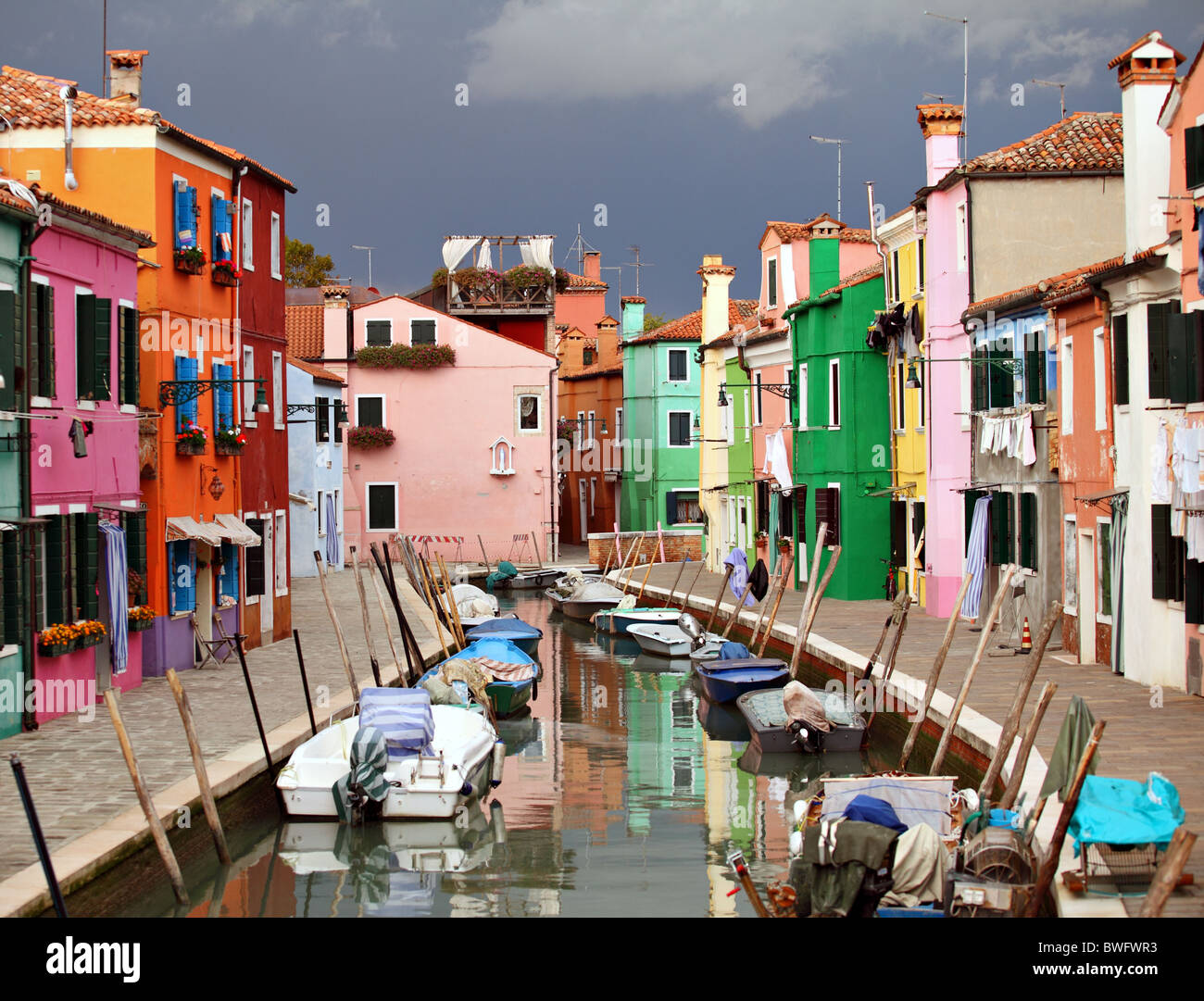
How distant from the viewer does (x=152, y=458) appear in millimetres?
20078

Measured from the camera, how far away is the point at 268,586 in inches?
985

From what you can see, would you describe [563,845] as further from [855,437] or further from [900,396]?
[855,437]

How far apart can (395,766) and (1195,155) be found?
1087 cm

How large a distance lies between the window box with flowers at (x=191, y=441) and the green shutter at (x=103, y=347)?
2.97 metres

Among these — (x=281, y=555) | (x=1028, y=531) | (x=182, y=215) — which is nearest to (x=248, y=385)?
(x=281, y=555)

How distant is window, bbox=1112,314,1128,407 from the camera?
59.6 ft

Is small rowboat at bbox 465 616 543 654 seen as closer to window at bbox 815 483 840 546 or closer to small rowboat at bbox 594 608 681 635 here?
small rowboat at bbox 594 608 681 635

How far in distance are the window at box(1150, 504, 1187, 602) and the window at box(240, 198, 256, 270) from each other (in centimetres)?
1490

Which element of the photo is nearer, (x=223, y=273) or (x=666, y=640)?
(x=223, y=273)

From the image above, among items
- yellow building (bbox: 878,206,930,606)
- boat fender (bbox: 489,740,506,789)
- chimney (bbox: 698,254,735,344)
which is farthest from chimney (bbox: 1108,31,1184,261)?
chimney (bbox: 698,254,735,344)

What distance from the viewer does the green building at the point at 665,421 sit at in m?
52.8
